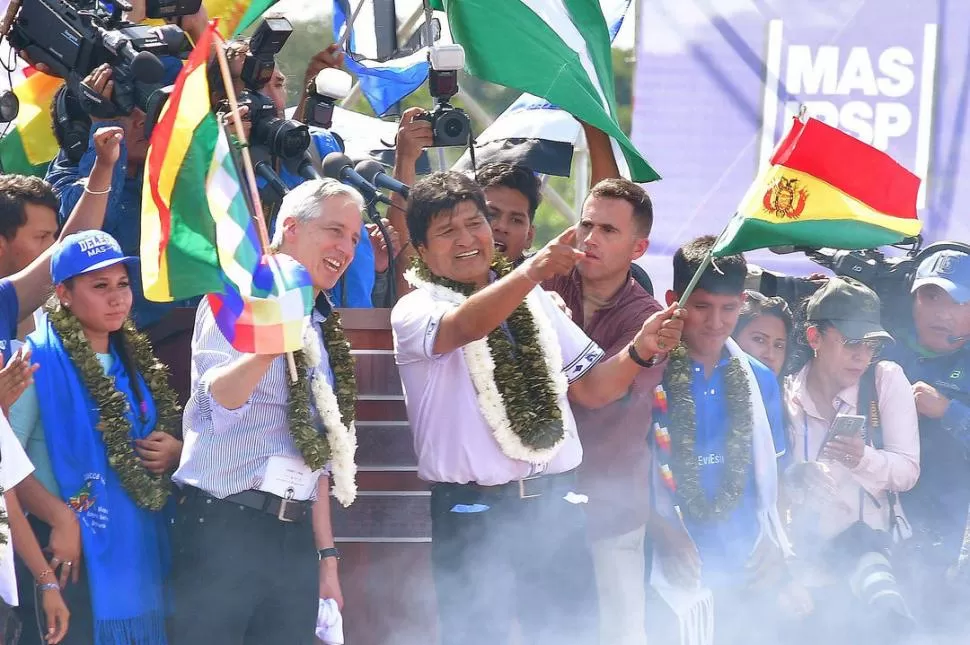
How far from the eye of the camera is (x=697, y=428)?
16.9 ft

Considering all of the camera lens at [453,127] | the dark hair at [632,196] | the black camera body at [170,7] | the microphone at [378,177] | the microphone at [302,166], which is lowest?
the dark hair at [632,196]

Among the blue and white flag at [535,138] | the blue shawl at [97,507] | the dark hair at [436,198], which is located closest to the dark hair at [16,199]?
the blue shawl at [97,507]

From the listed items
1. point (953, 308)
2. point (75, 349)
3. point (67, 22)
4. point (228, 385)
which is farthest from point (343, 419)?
point (953, 308)

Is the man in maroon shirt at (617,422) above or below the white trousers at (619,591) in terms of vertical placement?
above

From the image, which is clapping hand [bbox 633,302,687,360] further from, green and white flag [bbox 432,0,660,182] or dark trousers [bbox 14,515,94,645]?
dark trousers [bbox 14,515,94,645]

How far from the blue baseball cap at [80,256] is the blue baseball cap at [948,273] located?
3530 millimetres

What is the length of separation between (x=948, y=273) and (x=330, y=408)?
3.10 metres

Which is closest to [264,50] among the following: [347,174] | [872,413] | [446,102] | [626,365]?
[347,174]

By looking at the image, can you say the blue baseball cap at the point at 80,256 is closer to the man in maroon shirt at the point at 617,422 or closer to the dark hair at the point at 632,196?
the man in maroon shirt at the point at 617,422

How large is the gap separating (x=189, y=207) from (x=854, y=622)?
3205 mm

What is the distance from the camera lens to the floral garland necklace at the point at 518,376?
444 cm

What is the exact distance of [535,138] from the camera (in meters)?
5.96

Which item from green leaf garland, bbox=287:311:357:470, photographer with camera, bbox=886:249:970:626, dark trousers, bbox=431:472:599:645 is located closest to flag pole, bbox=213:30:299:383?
green leaf garland, bbox=287:311:357:470

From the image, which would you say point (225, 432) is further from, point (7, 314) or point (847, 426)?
point (847, 426)
